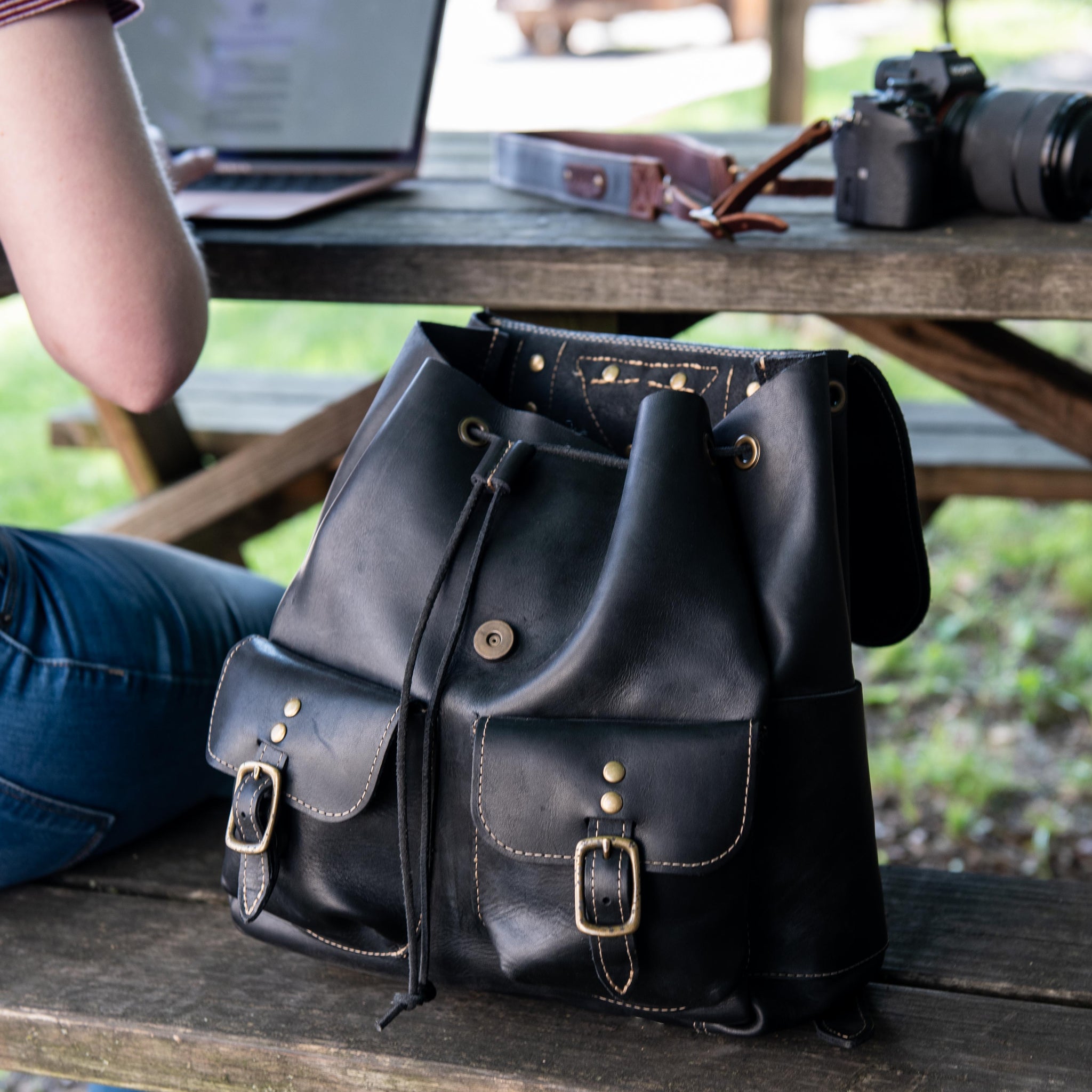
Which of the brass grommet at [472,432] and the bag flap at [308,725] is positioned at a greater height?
the brass grommet at [472,432]

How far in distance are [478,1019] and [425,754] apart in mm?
197

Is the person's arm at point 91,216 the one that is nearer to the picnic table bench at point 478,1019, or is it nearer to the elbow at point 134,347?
the elbow at point 134,347

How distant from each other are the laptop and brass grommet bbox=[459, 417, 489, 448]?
2.31 feet

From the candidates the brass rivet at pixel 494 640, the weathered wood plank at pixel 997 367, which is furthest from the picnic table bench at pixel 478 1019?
the weathered wood plank at pixel 997 367

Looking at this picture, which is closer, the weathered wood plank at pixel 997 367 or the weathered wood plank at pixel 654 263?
the weathered wood plank at pixel 654 263

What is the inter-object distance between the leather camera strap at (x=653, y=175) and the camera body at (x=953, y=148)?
0.18 ft

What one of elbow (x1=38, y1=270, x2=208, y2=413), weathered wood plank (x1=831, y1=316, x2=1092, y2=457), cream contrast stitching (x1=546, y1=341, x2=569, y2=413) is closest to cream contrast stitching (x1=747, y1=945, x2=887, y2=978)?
cream contrast stitching (x1=546, y1=341, x2=569, y2=413)

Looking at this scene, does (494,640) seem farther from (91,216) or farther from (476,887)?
(91,216)

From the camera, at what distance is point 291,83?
64.7 inches

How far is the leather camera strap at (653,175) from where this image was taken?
1.21 metres

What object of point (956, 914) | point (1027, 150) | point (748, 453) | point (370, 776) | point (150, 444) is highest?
point (1027, 150)

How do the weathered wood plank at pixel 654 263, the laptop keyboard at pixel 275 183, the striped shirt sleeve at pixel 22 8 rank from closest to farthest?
the striped shirt sleeve at pixel 22 8 < the weathered wood plank at pixel 654 263 < the laptop keyboard at pixel 275 183

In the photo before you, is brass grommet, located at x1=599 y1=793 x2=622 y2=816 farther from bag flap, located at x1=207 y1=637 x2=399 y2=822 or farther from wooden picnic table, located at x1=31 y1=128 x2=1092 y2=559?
wooden picnic table, located at x1=31 y1=128 x2=1092 y2=559

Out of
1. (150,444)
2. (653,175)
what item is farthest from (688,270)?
(150,444)
